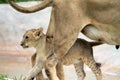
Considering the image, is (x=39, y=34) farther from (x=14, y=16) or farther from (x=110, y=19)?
(x=14, y=16)

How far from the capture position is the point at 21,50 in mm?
12406

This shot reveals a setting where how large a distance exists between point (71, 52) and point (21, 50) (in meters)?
4.01

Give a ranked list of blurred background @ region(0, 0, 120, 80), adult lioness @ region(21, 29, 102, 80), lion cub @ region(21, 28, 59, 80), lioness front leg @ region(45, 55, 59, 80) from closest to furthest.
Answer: lioness front leg @ region(45, 55, 59, 80), lion cub @ region(21, 28, 59, 80), adult lioness @ region(21, 29, 102, 80), blurred background @ region(0, 0, 120, 80)

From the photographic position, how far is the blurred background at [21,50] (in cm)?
1052

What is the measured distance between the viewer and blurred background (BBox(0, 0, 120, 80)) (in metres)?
10.5

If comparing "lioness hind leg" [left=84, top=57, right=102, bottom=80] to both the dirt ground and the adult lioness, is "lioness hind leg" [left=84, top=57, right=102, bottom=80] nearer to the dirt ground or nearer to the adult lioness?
the adult lioness

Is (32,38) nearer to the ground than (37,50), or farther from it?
farther from it

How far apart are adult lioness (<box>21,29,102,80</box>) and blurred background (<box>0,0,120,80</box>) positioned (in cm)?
124

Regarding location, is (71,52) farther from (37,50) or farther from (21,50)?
(21,50)

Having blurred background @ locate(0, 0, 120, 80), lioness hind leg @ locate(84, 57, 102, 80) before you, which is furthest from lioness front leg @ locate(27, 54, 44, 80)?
blurred background @ locate(0, 0, 120, 80)

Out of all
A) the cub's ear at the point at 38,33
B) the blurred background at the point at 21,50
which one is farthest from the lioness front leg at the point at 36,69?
the blurred background at the point at 21,50

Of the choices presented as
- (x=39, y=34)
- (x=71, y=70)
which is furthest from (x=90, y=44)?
(x=71, y=70)

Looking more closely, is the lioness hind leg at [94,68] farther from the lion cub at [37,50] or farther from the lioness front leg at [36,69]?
the lioness front leg at [36,69]

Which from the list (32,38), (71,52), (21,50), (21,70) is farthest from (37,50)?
(21,50)
